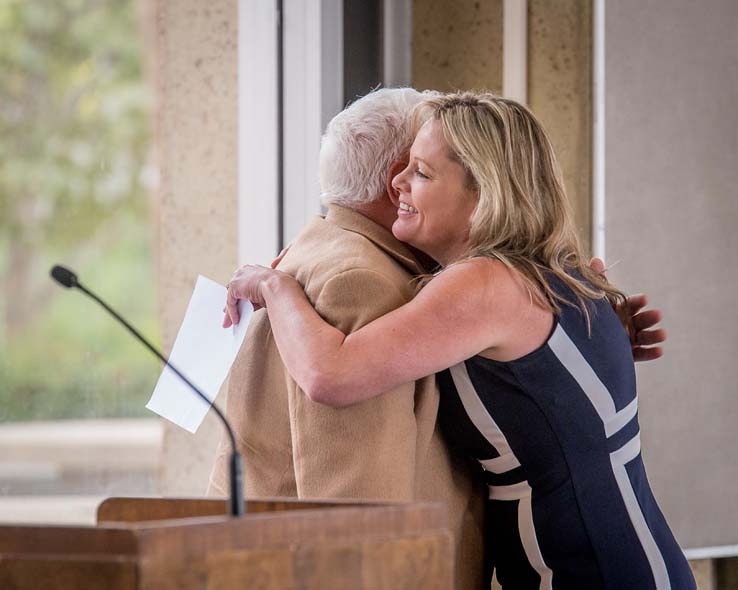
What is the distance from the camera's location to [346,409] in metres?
1.70

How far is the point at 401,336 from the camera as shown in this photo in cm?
166

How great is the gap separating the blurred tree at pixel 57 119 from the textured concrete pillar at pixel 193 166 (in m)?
0.24

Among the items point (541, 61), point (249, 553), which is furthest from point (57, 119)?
point (249, 553)

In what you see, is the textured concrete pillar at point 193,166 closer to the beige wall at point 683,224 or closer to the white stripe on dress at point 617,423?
the beige wall at point 683,224

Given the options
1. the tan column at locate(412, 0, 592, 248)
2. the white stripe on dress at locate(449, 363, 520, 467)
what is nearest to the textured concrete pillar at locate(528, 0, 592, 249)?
the tan column at locate(412, 0, 592, 248)

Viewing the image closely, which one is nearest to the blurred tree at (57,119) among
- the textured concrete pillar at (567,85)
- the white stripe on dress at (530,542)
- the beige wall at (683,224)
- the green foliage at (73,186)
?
the green foliage at (73,186)

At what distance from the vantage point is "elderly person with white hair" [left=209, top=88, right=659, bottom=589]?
5.57 feet

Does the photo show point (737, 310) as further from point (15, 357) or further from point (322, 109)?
point (15, 357)

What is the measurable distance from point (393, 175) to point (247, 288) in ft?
1.05

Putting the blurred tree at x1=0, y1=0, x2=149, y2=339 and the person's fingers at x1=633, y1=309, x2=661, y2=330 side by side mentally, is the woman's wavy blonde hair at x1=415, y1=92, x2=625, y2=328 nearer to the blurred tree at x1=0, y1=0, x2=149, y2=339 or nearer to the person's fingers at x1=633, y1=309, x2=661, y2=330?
the person's fingers at x1=633, y1=309, x2=661, y2=330

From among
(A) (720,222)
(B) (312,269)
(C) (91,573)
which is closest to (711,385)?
(A) (720,222)

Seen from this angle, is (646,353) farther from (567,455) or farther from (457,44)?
(457,44)

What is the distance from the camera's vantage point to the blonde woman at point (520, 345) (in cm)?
173

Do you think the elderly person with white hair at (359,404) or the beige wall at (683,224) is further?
the beige wall at (683,224)
